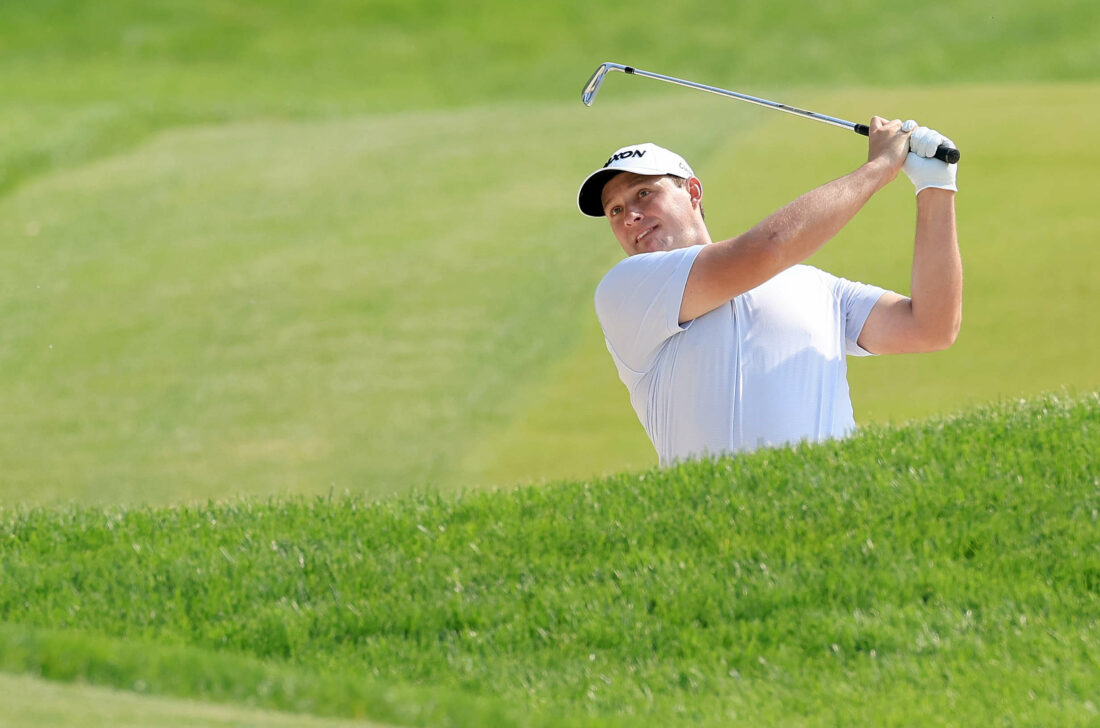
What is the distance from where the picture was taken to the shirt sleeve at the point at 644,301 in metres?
4.14

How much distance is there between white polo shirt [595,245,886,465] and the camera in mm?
4172

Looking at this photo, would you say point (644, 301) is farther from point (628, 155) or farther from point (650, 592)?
point (650, 592)

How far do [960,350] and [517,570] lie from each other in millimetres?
6265

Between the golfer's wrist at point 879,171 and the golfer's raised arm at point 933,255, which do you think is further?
the golfer's raised arm at point 933,255

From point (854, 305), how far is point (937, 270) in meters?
0.28

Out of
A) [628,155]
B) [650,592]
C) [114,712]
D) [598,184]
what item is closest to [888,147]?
[628,155]

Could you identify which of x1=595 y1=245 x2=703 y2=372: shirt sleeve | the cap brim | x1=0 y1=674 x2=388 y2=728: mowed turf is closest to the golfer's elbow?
x1=595 y1=245 x2=703 y2=372: shirt sleeve

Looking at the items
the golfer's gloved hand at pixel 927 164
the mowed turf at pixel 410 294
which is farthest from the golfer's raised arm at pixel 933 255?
the mowed turf at pixel 410 294

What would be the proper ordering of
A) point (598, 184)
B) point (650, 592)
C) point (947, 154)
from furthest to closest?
point (598, 184)
point (947, 154)
point (650, 592)

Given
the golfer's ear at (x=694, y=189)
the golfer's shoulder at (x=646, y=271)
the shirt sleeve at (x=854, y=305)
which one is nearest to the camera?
the golfer's shoulder at (x=646, y=271)

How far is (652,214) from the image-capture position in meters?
4.58

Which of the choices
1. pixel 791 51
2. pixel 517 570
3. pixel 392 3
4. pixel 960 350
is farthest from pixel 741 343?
pixel 392 3

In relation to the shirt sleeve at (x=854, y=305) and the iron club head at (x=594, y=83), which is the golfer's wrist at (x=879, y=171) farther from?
the iron club head at (x=594, y=83)

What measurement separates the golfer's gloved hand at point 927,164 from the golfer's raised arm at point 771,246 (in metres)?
0.24
